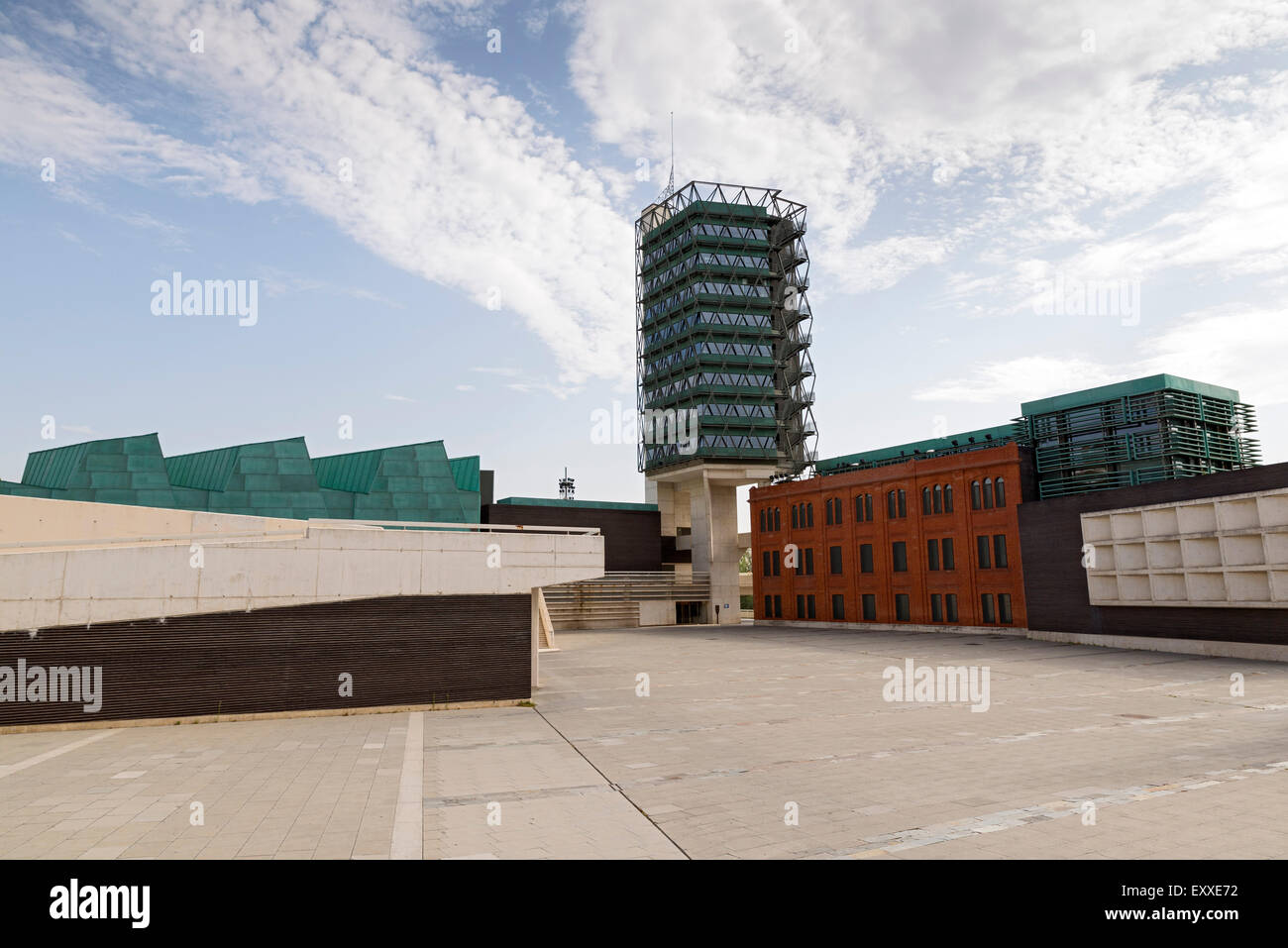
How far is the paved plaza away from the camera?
9.11 m

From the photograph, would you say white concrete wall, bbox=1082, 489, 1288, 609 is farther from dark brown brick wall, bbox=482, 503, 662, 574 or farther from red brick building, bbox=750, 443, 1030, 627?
dark brown brick wall, bbox=482, 503, 662, 574

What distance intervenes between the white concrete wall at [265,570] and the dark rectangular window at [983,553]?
Answer: 3368 centimetres

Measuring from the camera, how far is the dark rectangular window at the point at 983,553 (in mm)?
47219

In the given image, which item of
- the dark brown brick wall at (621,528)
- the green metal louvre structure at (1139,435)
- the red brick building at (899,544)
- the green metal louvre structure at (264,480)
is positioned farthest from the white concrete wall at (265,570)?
the dark brown brick wall at (621,528)

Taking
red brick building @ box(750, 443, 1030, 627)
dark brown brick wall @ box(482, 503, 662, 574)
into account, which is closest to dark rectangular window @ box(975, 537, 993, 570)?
red brick building @ box(750, 443, 1030, 627)

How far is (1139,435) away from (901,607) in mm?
19354

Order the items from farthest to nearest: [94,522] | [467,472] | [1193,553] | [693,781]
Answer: [467,472]
[1193,553]
[94,522]
[693,781]

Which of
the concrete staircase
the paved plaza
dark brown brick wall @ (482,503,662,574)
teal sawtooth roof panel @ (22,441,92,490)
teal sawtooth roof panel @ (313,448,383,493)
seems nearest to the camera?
the paved plaza

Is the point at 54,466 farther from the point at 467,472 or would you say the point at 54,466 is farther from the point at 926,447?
the point at 926,447

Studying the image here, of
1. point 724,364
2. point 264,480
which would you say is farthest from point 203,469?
point 724,364

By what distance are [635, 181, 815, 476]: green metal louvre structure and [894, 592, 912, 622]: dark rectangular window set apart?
22.8 metres

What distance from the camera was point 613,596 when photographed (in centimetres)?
6569
